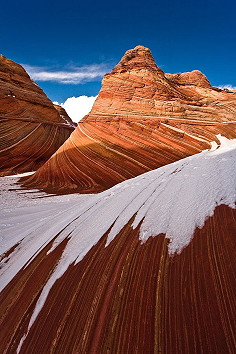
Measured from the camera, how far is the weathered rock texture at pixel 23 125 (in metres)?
12.9

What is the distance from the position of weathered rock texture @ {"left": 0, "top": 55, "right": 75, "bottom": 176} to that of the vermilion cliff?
255 inches

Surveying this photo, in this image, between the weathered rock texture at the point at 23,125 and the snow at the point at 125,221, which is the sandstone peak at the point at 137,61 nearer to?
the snow at the point at 125,221

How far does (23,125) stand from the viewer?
603 inches

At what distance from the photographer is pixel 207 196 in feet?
6.18

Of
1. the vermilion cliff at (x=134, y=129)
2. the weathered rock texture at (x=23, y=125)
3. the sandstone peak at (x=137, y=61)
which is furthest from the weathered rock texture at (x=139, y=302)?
the weathered rock texture at (x=23, y=125)

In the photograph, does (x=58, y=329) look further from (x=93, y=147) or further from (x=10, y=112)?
(x=10, y=112)

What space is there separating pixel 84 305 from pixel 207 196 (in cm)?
141


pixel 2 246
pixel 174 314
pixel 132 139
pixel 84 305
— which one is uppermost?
pixel 132 139

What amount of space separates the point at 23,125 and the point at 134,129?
470 inches

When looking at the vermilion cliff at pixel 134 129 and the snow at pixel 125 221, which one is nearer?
the snow at pixel 125 221

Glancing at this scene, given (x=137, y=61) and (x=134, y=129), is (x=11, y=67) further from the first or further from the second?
(x=134, y=129)

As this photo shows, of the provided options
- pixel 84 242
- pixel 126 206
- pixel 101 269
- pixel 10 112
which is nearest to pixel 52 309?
pixel 101 269

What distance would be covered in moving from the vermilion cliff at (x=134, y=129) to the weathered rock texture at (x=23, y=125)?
6.47m

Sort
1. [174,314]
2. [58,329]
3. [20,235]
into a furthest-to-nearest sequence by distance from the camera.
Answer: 1. [20,235]
2. [58,329]
3. [174,314]
